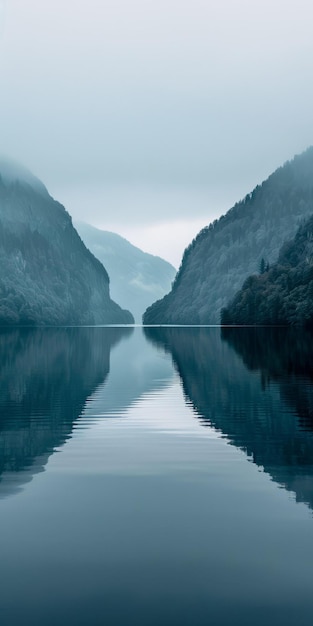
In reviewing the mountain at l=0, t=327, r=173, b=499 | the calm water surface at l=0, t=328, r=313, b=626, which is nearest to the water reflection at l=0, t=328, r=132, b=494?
the mountain at l=0, t=327, r=173, b=499

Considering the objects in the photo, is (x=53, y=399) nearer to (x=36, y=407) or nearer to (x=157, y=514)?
(x=36, y=407)

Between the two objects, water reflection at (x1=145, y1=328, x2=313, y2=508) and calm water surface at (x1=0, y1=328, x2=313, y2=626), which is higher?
water reflection at (x1=145, y1=328, x2=313, y2=508)

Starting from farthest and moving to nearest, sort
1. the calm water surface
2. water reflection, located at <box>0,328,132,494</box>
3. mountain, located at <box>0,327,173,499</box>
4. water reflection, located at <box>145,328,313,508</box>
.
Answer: mountain, located at <box>0,327,173,499</box>, water reflection, located at <box>0,328,132,494</box>, water reflection, located at <box>145,328,313,508</box>, the calm water surface

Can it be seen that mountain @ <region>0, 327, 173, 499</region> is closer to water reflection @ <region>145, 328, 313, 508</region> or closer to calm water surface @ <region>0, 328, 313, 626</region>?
calm water surface @ <region>0, 328, 313, 626</region>

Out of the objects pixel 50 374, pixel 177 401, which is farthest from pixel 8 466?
pixel 50 374

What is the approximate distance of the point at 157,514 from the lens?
1667 cm

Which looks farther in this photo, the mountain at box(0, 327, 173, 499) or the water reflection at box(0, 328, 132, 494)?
the mountain at box(0, 327, 173, 499)

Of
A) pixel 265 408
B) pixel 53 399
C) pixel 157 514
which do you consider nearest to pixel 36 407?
pixel 53 399

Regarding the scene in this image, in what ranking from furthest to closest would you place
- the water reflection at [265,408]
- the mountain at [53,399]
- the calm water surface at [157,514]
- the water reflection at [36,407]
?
the mountain at [53,399]
the water reflection at [36,407]
the water reflection at [265,408]
the calm water surface at [157,514]

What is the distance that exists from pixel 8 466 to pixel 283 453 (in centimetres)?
840

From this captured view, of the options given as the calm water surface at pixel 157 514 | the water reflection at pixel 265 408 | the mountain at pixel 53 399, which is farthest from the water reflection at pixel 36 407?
the water reflection at pixel 265 408

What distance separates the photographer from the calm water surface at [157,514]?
11.6 m

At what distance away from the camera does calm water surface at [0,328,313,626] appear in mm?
11555

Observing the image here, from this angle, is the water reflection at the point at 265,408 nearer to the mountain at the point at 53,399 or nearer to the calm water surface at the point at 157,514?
the calm water surface at the point at 157,514
